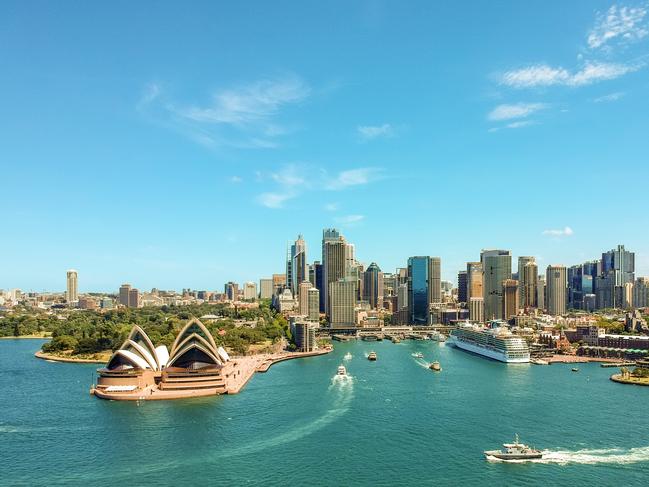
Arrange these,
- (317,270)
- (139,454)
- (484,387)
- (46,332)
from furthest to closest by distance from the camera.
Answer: (317,270), (46,332), (484,387), (139,454)

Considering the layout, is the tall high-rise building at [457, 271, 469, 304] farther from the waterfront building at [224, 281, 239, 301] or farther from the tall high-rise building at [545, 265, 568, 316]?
the waterfront building at [224, 281, 239, 301]

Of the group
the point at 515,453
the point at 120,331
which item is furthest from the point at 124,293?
the point at 515,453

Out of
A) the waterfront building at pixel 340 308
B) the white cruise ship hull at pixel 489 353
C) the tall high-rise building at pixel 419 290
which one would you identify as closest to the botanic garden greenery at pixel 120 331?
Answer: the waterfront building at pixel 340 308

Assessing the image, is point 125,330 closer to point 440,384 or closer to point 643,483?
point 440,384

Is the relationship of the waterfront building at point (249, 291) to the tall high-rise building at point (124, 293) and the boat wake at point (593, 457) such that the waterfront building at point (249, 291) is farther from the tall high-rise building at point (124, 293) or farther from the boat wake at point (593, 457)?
the boat wake at point (593, 457)

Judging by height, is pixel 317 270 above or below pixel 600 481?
above

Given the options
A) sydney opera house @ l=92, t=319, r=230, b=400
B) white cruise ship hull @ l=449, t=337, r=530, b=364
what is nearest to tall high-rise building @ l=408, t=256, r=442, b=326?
white cruise ship hull @ l=449, t=337, r=530, b=364

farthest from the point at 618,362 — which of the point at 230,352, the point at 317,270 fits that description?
the point at 317,270

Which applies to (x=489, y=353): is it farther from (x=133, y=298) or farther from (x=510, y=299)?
(x=133, y=298)
